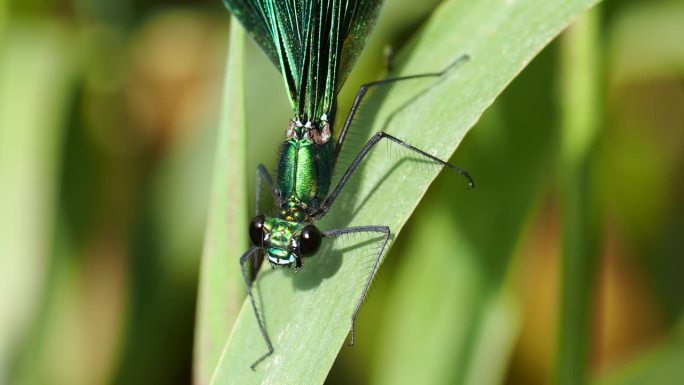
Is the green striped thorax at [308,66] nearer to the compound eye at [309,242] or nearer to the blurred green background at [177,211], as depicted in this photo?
the compound eye at [309,242]

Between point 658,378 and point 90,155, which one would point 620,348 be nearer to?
point 658,378

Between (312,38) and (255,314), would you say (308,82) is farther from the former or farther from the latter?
(255,314)

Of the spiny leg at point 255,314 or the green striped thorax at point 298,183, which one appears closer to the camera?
the spiny leg at point 255,314

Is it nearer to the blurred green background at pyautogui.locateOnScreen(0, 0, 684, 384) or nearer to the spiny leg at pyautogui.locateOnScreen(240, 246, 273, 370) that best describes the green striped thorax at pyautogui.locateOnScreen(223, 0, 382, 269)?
the spiny leg at pyautogui.locateOnScreen(240, 246, 273, 370)

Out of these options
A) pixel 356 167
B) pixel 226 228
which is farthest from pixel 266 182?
pixel 226 228

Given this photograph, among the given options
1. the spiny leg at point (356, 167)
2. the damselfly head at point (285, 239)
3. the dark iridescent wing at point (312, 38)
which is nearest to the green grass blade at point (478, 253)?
the spiny leg at point (356, 167)

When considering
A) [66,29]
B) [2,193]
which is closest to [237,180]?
[2,193]
